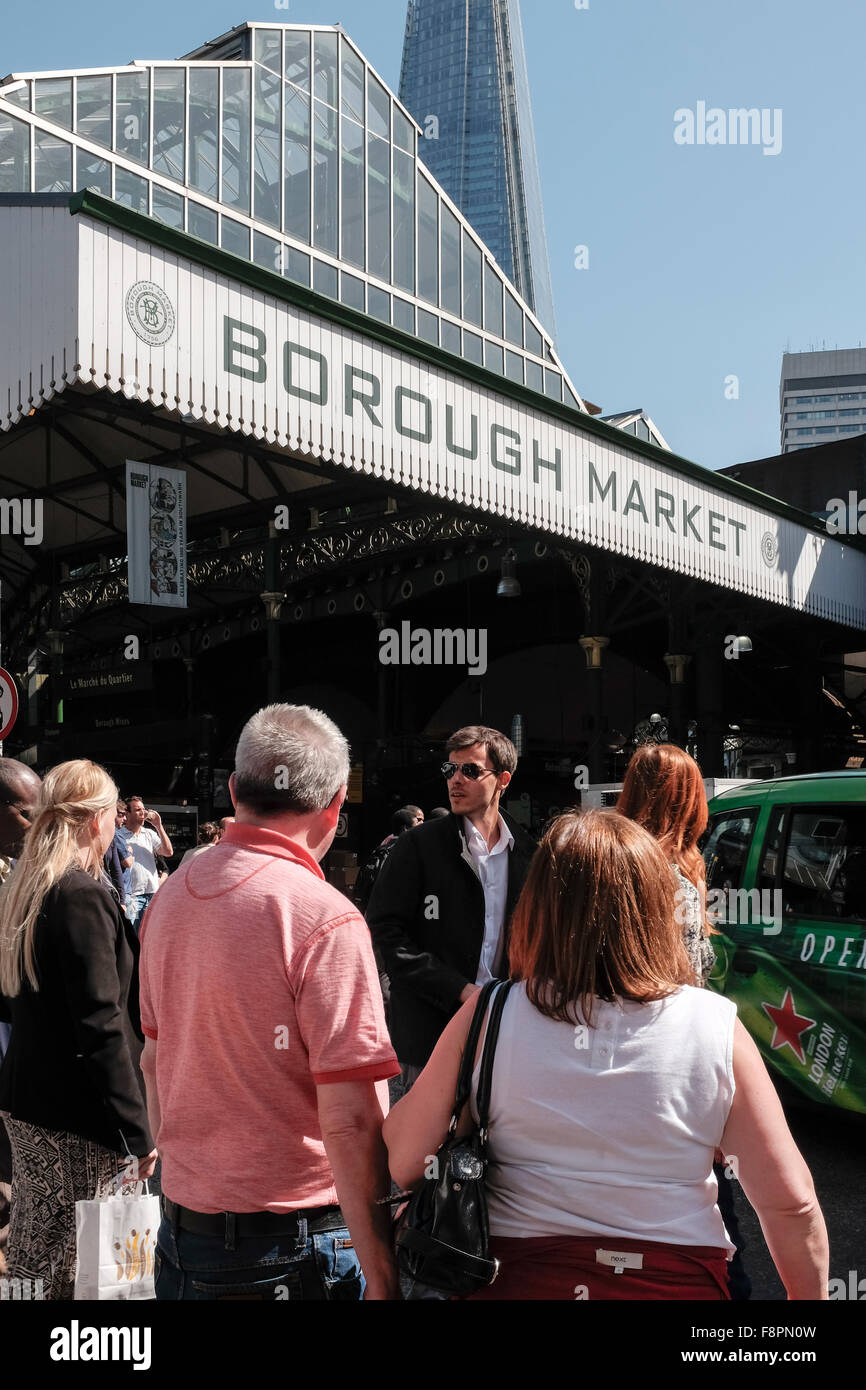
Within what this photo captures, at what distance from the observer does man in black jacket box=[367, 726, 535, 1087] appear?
425 cm

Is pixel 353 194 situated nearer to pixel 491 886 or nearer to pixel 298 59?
pixel 298 59

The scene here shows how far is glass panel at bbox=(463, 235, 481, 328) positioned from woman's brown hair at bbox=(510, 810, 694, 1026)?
77.0 feet

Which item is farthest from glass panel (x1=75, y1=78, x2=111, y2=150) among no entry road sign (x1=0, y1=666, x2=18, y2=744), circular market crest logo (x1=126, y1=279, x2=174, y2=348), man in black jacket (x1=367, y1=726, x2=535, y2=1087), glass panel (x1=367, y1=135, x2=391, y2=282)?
man in black jacket (x1=367, y1=726, x2=535, y2=1087)

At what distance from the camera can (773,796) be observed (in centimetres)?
652

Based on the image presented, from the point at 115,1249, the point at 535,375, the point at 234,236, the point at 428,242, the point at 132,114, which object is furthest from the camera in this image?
the point at 535,375

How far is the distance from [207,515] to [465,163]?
382 feet

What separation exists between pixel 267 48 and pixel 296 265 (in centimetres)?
386

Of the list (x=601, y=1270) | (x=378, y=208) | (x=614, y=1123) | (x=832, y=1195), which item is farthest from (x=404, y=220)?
(x=601, y=1270)

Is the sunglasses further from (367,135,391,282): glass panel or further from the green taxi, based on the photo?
(367,135,391,282): glass panel

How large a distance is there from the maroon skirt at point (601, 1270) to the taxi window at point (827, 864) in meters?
4.11

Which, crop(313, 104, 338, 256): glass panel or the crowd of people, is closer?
the crowd of people

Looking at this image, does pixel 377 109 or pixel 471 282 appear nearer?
pixel 377 109

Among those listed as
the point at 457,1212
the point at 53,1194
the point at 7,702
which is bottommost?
the point at 53,1194

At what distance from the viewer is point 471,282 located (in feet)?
79.7
